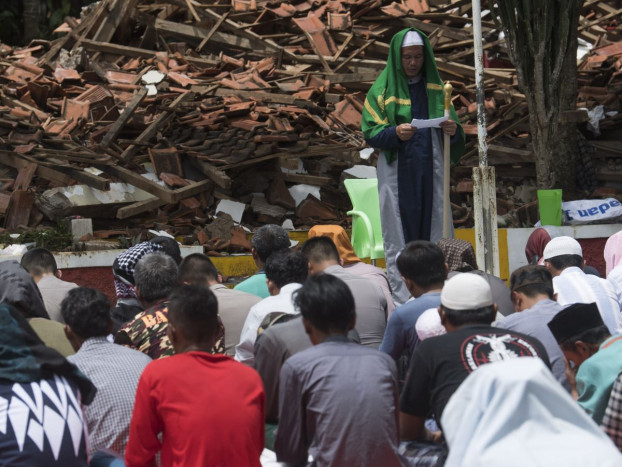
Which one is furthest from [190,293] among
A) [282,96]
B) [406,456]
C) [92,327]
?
[282,96]

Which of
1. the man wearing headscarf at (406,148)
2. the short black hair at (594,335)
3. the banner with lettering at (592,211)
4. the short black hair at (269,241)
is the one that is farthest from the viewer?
the banner with lettering at (592,211)

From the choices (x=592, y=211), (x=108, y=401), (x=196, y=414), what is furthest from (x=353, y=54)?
(x=196, y=414)

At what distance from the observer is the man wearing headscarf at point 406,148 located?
7.73m

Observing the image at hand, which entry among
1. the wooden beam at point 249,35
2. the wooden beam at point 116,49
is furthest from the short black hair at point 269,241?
the wooden beam at point 116,49

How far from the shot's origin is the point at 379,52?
1399 cm

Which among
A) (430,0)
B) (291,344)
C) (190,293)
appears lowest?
(291,344)

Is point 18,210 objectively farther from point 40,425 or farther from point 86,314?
point 40,425

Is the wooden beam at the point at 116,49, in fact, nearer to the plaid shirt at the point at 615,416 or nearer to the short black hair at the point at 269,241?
the short black hair at the point at 269,241

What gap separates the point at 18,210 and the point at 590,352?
706 centimetres

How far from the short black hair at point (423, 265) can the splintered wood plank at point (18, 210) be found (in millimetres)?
5665

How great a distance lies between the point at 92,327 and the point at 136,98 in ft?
24.3

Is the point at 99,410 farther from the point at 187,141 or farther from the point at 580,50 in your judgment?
the point at 580,50

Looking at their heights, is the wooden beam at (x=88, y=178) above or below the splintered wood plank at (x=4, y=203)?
above

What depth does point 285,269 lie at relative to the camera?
210 inches
